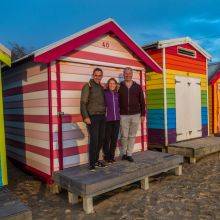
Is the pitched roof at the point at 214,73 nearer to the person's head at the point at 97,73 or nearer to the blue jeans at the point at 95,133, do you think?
the person's head at the point at 97,73

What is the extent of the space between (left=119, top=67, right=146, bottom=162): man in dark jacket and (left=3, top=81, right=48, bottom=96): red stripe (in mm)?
1674

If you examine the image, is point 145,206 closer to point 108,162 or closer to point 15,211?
point 108,162

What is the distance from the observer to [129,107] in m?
6.49

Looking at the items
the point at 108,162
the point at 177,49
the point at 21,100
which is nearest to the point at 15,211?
the point at 108,162

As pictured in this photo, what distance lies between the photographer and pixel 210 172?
24.9ft

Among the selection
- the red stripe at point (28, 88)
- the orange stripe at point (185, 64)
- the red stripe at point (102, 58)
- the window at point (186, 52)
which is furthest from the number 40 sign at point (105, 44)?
the window at point (186, 52)

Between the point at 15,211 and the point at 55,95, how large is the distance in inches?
100

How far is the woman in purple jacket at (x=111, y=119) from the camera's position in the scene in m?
6.22

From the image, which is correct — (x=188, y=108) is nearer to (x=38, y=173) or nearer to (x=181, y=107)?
(x=181, y=107)

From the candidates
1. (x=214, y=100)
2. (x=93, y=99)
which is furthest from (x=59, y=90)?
(x=214, y=100)

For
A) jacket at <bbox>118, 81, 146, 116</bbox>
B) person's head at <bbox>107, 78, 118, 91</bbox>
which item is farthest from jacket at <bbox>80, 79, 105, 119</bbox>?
jacket at <bbox>118, 81, 146, 116</bbox>

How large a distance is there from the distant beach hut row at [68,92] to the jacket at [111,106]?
695 mm

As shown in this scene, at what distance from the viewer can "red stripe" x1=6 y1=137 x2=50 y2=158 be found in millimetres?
6301

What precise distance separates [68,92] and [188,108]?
17.7 feet
